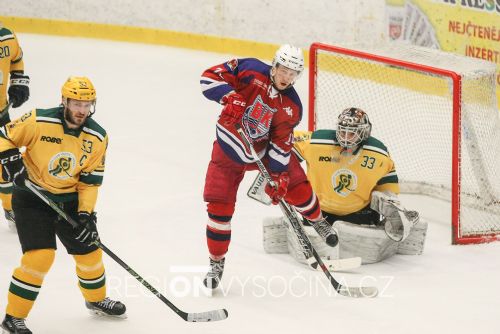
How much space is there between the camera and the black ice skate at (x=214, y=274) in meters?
A: 4.44

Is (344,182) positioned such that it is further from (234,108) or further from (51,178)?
(51,178)

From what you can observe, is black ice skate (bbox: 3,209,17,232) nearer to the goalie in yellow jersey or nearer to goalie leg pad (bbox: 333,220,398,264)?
the goalie in yellow jersey

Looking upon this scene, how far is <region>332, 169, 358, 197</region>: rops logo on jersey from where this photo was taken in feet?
16.0

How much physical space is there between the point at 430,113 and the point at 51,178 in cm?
258

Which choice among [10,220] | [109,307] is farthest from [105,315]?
[10,220]


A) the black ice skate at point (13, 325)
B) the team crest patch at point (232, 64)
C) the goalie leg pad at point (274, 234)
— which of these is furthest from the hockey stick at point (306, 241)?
the black ice skate at point (13, 325)

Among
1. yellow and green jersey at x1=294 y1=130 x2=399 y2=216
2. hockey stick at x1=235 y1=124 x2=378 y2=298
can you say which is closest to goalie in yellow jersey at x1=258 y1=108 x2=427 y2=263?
yellow and green jersey at x1=294 y1=130 x2=399 y2=216

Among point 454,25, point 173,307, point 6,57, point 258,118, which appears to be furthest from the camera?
point 454,25

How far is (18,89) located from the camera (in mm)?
5188

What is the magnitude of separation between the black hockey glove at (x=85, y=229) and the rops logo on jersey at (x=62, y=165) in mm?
159

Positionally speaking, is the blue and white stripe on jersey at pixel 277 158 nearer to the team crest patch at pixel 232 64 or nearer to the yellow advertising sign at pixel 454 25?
the team crest patch at pixel 232 64

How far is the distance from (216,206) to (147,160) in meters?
2.16

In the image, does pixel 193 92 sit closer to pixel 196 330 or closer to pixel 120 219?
pixel 120 219

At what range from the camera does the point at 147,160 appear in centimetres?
645
